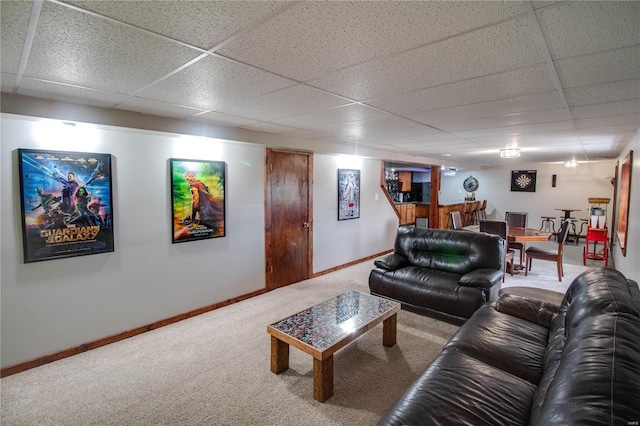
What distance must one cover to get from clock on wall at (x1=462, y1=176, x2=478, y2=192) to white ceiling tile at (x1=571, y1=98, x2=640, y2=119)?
8438 mm

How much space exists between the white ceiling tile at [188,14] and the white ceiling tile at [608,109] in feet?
9.21

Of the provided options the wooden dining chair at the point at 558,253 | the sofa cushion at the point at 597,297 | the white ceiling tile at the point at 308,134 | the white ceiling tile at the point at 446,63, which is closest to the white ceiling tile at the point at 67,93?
the white ceiling tile at the point at 446,63

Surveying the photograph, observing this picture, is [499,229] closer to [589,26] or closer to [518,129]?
[518,129]

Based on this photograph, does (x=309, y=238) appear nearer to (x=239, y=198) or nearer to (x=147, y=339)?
(x=239, y=198)

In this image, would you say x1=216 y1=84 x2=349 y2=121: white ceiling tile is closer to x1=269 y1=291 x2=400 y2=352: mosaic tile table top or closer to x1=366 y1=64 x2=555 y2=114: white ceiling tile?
x1=366 y1=64 x2=555 y2=114: white ceiling tile

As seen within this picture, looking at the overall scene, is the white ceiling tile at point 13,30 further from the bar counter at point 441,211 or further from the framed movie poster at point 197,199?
the bar counter at point 441,211

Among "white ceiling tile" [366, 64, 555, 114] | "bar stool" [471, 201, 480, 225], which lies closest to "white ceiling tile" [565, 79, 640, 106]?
"white ceiling tile" [366, 64, 555, 114]

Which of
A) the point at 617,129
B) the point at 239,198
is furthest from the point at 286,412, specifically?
the point at 617,129

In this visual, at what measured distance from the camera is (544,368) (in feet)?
6.07

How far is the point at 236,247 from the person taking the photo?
409cm

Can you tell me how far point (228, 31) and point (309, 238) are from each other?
3.88m

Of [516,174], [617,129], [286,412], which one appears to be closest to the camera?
[286,412]

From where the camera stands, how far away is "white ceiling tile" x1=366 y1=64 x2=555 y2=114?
1918 millimetres

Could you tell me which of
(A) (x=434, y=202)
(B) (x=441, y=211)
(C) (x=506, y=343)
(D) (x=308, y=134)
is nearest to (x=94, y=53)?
(D) (x=308, y=134)
